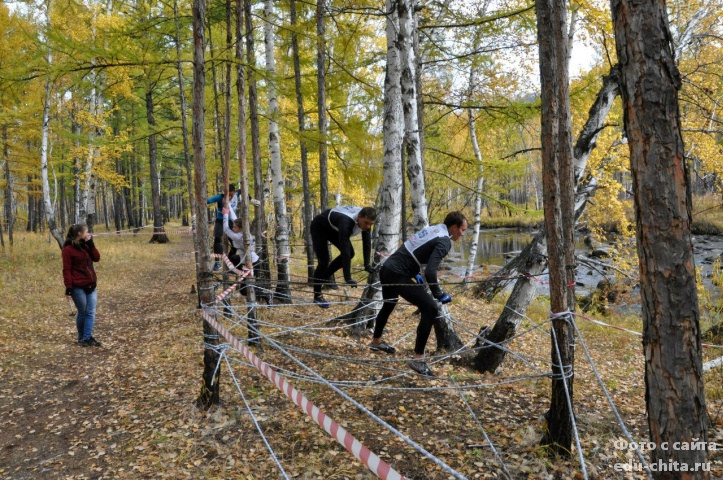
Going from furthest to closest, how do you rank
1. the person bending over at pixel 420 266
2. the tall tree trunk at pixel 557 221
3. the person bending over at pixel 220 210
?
the person bending over at pixel 220 210 → the person bending over at pixel 420 266 → the tall tree trunk at pixel 557 221

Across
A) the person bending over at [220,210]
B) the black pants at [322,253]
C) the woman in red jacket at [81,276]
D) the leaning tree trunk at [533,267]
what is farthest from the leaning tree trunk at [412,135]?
the woman in red jacket at [81,276]

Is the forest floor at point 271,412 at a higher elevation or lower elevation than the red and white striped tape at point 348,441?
lower

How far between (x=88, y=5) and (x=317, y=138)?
42.3ft

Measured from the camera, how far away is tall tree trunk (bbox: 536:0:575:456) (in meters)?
3.13

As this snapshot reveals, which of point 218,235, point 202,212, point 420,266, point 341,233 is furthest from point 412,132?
point 218,235

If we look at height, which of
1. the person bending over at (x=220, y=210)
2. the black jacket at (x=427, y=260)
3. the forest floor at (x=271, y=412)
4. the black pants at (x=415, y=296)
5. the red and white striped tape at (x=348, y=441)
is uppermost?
the person bending over at (x=220, y=210)

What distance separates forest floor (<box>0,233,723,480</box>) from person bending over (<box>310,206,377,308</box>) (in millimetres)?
960

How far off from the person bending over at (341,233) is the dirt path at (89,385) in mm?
2242

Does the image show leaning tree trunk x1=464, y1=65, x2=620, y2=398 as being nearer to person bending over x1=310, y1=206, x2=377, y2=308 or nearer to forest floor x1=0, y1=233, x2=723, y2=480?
forest floor x1=0, y1=233, x2=723, y2=480

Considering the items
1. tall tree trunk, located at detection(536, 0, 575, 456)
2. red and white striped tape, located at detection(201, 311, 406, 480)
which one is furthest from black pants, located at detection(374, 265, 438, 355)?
red and white striped tape, located at detection(201, 311, 406, 480)

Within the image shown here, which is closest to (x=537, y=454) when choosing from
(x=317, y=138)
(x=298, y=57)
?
(x=317, y=138)

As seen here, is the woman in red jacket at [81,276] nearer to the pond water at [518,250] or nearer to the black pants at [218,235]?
the black pants at [218,235]

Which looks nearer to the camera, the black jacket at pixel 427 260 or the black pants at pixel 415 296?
the black jacket at pixel 427 260

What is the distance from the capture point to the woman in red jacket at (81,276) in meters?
6.30
